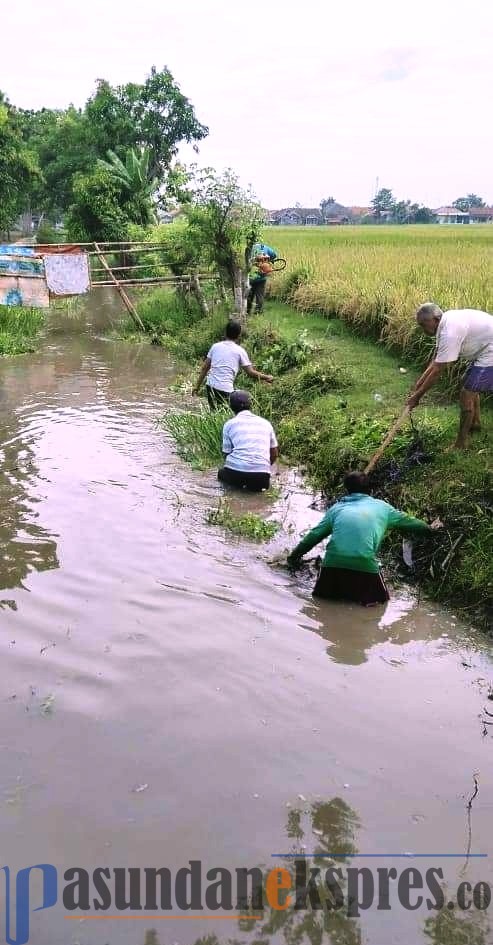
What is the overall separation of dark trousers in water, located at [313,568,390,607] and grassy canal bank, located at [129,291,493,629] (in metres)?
0.48

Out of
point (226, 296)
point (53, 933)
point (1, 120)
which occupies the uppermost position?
point (1, 120)

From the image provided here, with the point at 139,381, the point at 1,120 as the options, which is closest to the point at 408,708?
the point at 139,381

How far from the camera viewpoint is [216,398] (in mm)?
8203

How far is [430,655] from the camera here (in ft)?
12.8

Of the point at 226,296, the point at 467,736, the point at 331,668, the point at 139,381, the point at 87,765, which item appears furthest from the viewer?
the point at 226,296

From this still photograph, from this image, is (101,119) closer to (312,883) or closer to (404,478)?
(404,478)

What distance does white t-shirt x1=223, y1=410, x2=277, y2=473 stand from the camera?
604 cm

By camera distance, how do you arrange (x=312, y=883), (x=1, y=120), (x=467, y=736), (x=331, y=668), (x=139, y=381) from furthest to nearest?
(x=1, y=120), (x=139, y=381), (x=331, y=668), (x=467, y=736), (x=312, y=883)

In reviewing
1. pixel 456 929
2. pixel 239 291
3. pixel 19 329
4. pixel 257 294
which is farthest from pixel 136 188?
pixel 456 929

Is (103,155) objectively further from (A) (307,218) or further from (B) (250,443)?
(A) (307,218)

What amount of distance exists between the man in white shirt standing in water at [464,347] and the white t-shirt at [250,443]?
1332 millimetres

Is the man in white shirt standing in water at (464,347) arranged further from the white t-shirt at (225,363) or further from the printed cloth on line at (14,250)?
the printed cloth on line at (14,250)

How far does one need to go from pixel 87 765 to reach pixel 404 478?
12.1 ft

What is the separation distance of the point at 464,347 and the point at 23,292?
1024 centimetres
